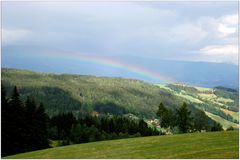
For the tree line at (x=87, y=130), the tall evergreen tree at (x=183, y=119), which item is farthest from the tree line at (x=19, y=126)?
the tree line at (x=87, y=130)

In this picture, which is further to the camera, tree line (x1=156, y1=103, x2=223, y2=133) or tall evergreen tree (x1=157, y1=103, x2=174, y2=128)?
tall evergreen tree (x1=157, y1=103, x2=174, y2=128)

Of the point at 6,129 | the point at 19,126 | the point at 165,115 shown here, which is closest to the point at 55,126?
the point at 165,115

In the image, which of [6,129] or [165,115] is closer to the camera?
[6,129]

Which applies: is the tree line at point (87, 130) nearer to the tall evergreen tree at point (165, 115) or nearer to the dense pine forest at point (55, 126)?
the dense pine forest at point (55, 126)

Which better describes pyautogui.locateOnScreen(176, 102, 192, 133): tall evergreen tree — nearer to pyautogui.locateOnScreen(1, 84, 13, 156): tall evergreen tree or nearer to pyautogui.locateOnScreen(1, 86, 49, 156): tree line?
pyautogui.locateOnScreen(1, 86, 49, 156): tree line

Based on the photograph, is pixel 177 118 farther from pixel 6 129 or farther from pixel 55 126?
pixel 6 129

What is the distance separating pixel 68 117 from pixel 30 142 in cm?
5271

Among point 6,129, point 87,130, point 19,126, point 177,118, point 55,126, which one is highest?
point 19,126

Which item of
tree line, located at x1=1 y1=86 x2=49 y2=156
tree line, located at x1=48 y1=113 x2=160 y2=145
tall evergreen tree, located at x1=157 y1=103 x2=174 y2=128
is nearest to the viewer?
tree line, located at x1=1 y1=86 x2=49 y2=156

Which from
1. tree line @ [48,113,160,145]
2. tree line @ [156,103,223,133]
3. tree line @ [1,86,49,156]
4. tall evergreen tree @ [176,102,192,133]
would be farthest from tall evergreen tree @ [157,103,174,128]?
tree line @ [1,86,49,156]

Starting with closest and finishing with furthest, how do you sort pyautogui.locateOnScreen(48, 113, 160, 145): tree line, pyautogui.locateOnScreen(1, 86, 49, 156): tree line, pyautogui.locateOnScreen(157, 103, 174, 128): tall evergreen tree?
pyautogui.locateOnScreen(1, 86, 49, 156): tree line < pyautogui.locateOnScreen(157, 103, 174, 128): tall evergreen tree < pyautogui.locateOnScreen(48, 113, 160, 145): tree line

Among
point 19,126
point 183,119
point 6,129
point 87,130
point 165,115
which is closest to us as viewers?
point 6,129

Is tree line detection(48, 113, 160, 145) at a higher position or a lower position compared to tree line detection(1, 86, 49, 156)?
lower

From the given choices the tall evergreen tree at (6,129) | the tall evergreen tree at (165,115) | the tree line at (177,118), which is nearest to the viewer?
the tall evergreen tree at (6,129)
